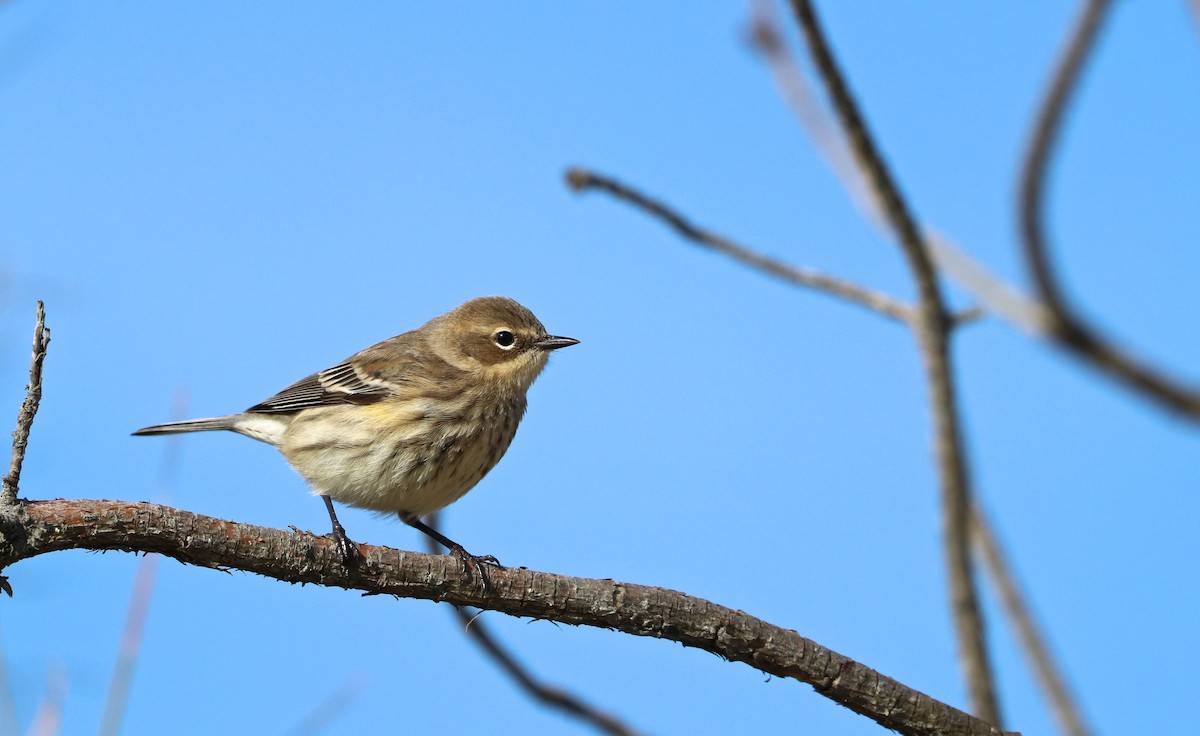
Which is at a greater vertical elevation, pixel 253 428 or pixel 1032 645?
pixel 253 428

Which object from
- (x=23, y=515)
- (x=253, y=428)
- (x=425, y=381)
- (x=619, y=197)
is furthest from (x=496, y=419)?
(x=23, y=515)

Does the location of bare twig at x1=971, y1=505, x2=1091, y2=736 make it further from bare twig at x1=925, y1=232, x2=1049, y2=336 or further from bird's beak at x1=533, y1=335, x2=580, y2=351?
bird's beak at x1=533, y1=335, x2=580, y2=351

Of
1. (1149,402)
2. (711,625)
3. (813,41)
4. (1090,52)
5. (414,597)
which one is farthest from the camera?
(414,597)

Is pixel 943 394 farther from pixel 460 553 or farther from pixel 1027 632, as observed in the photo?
pixel 460 553

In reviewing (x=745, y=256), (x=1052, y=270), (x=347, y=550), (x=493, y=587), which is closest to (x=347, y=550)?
(x=347, y=550)

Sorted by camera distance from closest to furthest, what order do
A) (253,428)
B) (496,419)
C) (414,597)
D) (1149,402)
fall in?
(1149,402) < (414,597) < (496,419) < (253,428)

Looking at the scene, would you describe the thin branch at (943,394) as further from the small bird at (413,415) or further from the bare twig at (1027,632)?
the small bird at (413,415)

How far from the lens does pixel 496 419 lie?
7.85 meters

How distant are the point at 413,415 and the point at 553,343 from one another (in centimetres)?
154

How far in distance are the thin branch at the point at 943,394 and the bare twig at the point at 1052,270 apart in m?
0.92

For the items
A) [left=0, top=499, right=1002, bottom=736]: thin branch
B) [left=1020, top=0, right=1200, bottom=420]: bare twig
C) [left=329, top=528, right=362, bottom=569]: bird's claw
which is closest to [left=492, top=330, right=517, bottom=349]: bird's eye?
[left=0, top=499, right=1002, bottom=736]: thin branch

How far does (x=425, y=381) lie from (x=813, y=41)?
15.3ft

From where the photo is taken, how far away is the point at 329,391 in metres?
8.31

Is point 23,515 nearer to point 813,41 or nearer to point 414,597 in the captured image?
point 414,597
